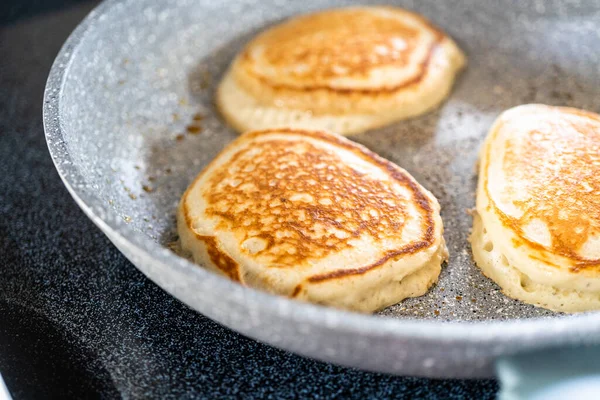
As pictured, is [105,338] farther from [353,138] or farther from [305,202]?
[353,138]

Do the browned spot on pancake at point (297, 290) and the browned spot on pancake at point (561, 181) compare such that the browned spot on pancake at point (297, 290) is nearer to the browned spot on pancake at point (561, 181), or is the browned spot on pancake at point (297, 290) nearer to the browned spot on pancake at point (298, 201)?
the browned spot on pancake at point (298, 201)

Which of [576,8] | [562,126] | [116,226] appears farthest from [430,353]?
Answer: [576,8]

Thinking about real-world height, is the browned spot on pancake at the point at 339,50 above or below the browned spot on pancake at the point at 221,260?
above

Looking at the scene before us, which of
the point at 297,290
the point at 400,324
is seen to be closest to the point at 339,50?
the point at 297,290

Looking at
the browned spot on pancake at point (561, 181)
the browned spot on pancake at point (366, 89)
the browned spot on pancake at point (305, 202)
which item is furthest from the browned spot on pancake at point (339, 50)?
the browned spot on pancake at point (561, 181)

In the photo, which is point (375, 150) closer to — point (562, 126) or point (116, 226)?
point (562, 126)
